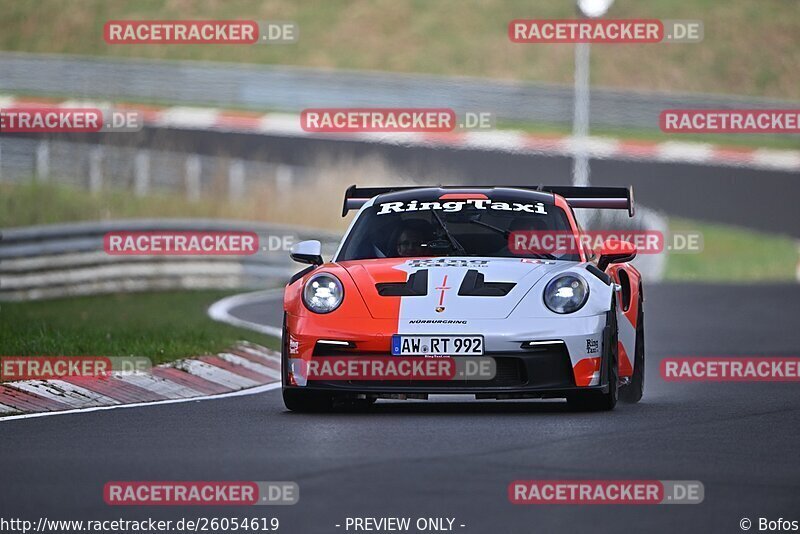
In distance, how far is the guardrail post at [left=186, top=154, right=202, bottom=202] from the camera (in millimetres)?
36344

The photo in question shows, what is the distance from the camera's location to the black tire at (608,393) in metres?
10.7

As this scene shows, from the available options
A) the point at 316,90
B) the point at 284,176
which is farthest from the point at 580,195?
the point at 316,90

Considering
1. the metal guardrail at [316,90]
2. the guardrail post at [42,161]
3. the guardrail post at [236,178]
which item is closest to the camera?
the guardrail post at [42,161]

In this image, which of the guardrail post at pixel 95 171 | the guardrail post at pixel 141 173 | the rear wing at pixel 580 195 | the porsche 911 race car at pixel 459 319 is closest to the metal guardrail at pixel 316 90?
the guardrail post at pixel 141 173

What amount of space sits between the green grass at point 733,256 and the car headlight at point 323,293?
2837 cm

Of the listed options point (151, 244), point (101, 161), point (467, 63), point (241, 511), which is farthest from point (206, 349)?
point (467, 63)

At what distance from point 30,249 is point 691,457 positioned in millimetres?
15787

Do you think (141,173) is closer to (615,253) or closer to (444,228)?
(444,228)

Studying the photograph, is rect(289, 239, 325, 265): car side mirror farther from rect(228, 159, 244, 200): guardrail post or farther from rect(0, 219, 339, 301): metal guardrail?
rect(228, 159, 244, 200): guardrail post

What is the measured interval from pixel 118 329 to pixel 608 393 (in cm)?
663

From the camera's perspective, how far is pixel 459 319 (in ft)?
34.4

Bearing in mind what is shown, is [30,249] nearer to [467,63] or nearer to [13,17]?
[467,63]

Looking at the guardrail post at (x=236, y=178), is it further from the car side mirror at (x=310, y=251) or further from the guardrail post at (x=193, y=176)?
the car side mirror at (x=310, y=251)

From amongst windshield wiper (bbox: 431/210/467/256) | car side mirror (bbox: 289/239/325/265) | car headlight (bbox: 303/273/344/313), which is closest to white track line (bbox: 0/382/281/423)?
car side mirror (bbox: 289/239/325/265)
